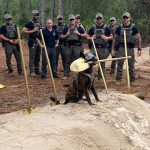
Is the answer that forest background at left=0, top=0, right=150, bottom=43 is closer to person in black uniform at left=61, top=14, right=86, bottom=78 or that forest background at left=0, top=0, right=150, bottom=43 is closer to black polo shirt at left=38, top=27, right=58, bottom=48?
person in black uniform at left=61, top=14, right=86, bottom=78

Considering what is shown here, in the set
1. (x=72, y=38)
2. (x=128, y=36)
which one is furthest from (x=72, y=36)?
(x=128, y=36)

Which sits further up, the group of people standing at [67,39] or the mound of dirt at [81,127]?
the group of people standing at [67,39]

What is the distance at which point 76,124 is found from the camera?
28.5ft

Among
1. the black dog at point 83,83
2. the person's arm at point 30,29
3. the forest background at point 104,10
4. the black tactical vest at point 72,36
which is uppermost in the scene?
the person's arm at point 30,29

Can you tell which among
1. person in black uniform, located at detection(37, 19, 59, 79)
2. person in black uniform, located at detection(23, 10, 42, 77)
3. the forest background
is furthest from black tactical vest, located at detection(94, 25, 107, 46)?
the forest background

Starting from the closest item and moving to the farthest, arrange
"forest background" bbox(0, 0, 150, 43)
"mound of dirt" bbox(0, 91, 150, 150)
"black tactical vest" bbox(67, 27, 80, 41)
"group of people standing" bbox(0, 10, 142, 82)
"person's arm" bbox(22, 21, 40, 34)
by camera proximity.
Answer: "mound of dirt" bbox(0, 91, 150, 150) < "group of people standing" bbox(0, 10, 142, 82) < "black tactical vest" bbox(67, 27, 80, 41) < "person's arm" bbox(22, 21, 40, 34) < "forest background" bbox(0, 0, 150, 43)

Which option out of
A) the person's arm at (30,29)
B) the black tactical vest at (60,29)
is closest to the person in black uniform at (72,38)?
the black tactical vest at (60,29)

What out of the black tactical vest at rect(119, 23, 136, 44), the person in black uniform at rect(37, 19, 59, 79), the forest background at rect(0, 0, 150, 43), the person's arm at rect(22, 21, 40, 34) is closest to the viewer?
the black tactical vest at rect(119, 23, 136, 44)

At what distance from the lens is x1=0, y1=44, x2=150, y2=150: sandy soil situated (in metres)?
7.75

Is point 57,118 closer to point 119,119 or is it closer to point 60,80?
point 119,119

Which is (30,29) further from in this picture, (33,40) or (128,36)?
(128,36)

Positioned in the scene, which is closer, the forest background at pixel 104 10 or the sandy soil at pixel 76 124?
the sandy soil at pixel 76 124

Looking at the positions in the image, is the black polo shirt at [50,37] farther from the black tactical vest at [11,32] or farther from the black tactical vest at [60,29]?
the black tactical vest at [11,32]

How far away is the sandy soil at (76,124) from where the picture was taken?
775cm
